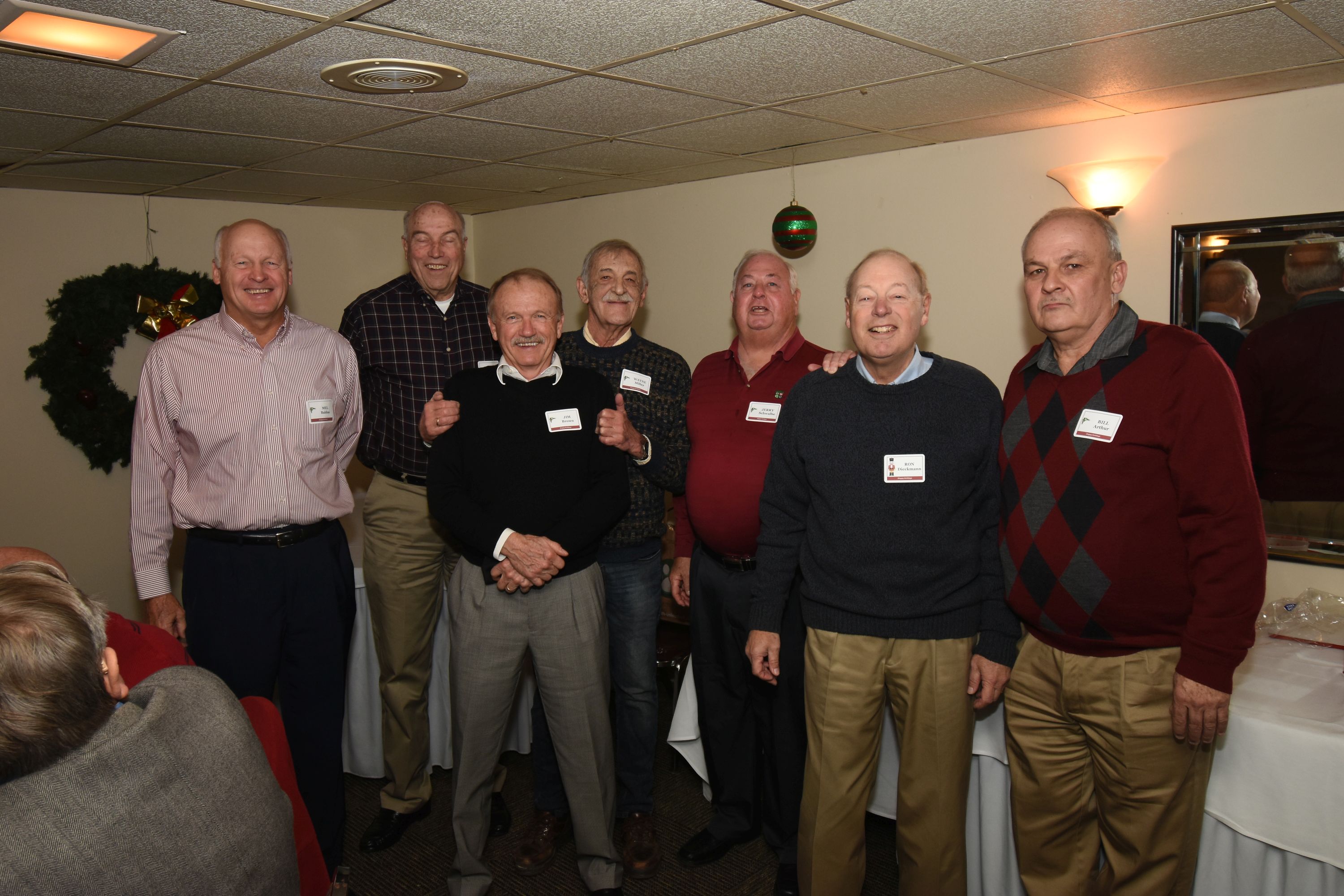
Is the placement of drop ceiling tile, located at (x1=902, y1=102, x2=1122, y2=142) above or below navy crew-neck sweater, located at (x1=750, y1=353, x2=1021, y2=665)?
above

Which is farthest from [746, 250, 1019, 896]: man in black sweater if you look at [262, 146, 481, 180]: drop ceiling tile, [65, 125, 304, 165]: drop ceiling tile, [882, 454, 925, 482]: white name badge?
[65, 125, 304, 165]: drop ceiling tile

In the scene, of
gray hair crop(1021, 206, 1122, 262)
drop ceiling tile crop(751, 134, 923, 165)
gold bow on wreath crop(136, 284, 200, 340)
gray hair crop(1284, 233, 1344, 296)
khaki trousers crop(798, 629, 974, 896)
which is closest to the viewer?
gray hair crop(1021, 206, 1122, 262)

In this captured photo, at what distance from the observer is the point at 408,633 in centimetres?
301

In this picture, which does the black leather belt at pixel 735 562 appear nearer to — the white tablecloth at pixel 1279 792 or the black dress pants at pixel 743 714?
the black dress pants at pixel 743 714

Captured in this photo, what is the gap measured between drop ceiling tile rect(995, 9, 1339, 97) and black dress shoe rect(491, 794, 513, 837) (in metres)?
2.92

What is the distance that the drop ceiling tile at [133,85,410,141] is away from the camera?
2797mm

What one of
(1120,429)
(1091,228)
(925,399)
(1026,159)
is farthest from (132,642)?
(1026,159)

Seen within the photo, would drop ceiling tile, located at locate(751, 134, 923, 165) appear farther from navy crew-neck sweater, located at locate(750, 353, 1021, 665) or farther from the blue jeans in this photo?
the blue jeans

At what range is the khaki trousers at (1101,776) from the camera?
6.49 ft

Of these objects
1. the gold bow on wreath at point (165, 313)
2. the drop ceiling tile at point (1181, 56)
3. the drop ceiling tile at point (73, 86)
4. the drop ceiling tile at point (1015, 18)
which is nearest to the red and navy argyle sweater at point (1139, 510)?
the drop ceiling tile at point (1015, 18)

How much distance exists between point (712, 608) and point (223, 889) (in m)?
1.72

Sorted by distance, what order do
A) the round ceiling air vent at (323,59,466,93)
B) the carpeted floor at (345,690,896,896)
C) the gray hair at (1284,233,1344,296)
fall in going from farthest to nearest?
the gray hair at (1284,233,1344,296), the carpeted floor at (345,690,896,896), the round ceiling air vent at (323,59,466,93)

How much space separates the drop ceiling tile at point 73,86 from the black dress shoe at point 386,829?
2.46 m

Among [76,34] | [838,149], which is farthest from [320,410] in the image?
[838,149]
